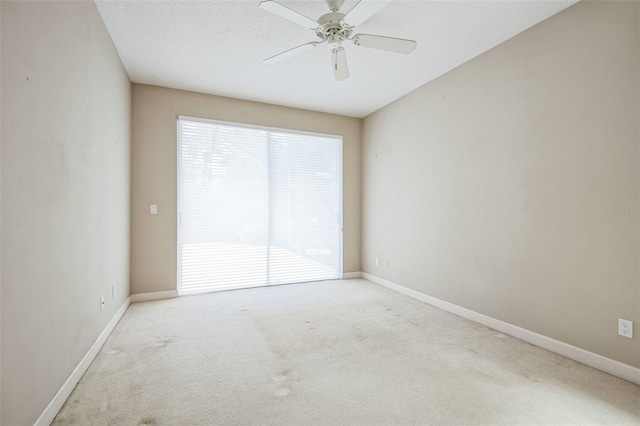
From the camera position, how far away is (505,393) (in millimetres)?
1887

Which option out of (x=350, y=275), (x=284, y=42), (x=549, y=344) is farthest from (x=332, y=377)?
(x=350, y=275)

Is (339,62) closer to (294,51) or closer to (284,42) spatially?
(294,51)

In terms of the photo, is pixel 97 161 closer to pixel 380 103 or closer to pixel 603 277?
pixel 380 103

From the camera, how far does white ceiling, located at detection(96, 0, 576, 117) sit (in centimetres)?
237

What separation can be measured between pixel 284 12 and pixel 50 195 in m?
1.75

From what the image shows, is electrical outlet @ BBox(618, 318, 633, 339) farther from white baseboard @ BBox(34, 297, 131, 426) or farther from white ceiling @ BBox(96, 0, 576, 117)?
white baseboard @ BBox(34, 297, 131, 426)

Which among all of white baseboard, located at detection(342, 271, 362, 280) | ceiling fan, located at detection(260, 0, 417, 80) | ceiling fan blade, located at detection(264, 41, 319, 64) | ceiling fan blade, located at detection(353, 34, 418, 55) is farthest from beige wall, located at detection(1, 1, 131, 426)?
white baseboard, located at detection(342, 271, 362, 280)

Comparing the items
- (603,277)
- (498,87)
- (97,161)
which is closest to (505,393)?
(603,277)

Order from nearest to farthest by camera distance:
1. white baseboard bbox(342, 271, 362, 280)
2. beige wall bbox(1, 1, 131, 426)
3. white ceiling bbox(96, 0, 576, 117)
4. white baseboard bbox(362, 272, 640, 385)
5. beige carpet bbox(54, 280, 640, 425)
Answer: beige wall bbox(1, 1, 131, 426) → beige carpet bbox(54, 280, 640, 425) → white baseboard bbox(362, 272, 640, 385) → white ceiling bbox(96, 0, 576, 117) → white baseboard bbox(342, 271, 362, 280)

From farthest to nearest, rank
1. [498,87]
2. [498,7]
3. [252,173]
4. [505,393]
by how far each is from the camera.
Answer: [252,173] → [498,87] → [498,7] → [505,393]

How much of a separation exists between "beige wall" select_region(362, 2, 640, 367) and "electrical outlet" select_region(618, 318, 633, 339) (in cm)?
3

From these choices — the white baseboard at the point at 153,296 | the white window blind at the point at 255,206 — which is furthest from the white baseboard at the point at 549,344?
the white baseboard at the point at 153,296

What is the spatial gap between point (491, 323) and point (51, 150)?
3677 mm

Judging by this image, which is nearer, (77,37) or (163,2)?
(77,37)
